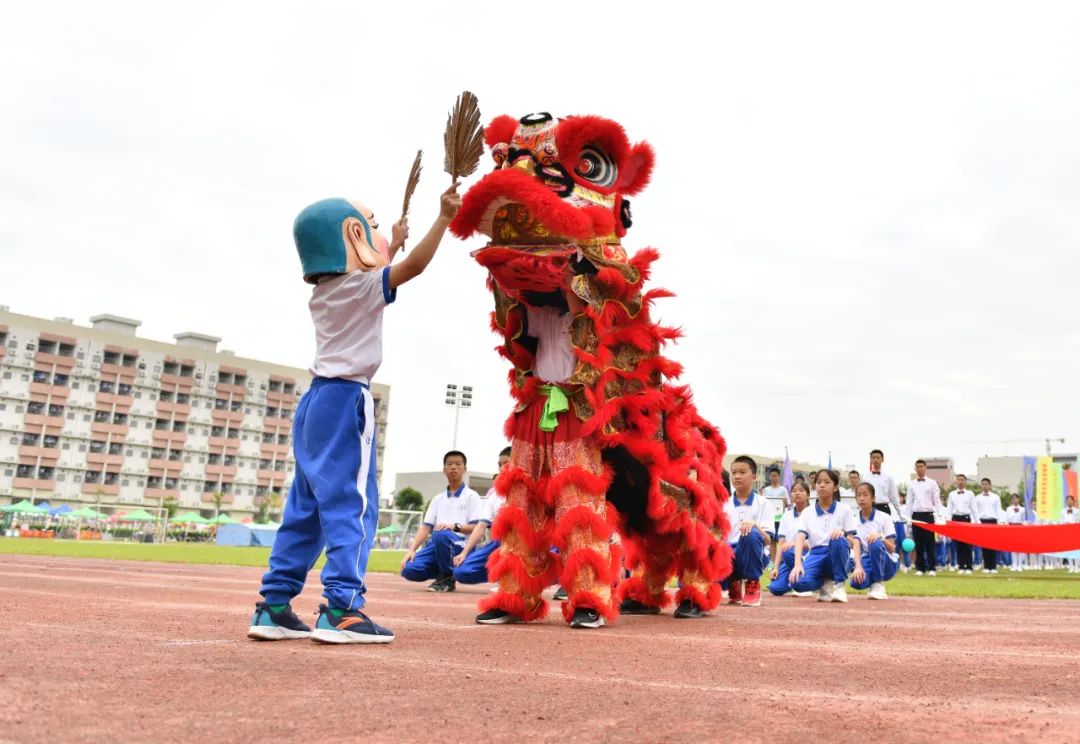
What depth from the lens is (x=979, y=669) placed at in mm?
3639

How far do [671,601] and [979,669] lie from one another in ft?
10.5

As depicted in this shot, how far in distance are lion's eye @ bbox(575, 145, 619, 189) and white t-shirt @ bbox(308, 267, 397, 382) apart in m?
1.98

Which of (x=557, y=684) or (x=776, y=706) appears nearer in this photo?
(x=776, y=706)

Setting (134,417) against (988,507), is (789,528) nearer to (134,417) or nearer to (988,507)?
(988,507)

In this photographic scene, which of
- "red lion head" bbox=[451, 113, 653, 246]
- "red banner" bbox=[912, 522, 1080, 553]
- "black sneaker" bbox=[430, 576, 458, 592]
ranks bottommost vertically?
"black sneaker" bbox=[430, 576, 458, 592]

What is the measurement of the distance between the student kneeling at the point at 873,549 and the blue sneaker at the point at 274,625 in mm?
6472

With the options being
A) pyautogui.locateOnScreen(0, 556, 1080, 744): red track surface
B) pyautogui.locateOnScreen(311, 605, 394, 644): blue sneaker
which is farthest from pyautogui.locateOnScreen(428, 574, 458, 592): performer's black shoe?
pyautogui.locateOnScreen(311, 605, 394, 644): blue sneaker

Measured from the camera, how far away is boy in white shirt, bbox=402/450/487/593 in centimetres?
975

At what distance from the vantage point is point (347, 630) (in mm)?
3986

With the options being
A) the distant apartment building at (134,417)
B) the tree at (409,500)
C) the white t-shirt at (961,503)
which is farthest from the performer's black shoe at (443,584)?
the tree at (409,500)

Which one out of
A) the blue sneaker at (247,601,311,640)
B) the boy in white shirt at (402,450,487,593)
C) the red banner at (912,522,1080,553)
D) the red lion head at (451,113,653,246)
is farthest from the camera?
the red banner at (912,522,1080,553)

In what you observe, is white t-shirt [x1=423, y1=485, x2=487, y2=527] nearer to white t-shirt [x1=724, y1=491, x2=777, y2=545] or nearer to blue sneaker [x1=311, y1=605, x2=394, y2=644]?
white t-shirt [x1=724, y1=491, x2=777, y2=545]

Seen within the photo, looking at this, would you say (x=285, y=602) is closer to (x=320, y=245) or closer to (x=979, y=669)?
(x=320, y=245)

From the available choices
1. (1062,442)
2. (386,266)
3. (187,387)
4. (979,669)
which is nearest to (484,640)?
(386,266)
